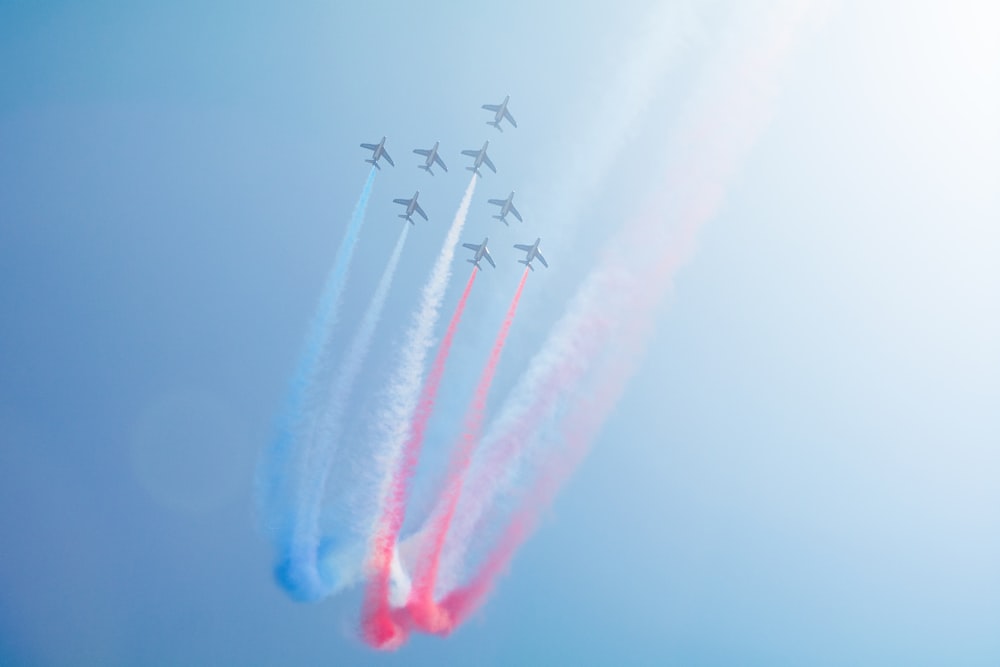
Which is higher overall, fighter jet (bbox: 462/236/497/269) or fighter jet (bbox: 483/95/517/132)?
fighter jet (bbox: 483/95/517/132)

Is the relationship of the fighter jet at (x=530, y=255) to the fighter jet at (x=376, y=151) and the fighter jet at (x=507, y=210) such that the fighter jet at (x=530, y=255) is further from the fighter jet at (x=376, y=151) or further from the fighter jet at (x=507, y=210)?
the fighter jet at (x=376, y=151)

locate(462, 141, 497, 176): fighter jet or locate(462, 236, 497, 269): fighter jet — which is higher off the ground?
locate(462, 141, 497, 176): fighter jet

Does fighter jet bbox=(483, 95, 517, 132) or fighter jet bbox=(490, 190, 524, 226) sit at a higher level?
fighter jet bbox=(483, 95, 517, 132)

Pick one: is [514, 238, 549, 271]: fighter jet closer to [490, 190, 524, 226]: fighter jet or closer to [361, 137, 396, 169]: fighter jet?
[490, 190, 524, 226]: fighter jet

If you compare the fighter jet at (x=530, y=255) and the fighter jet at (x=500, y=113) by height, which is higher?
the fighter jet at (x=500, y=113)

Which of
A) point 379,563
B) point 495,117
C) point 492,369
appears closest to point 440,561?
point 379,563

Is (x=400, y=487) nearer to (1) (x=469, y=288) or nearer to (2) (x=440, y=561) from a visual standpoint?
(2) (x=440, y=561)

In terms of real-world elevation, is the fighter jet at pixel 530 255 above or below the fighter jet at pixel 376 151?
below

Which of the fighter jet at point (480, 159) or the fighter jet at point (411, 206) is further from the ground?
the fighter jet at point (480, 159)

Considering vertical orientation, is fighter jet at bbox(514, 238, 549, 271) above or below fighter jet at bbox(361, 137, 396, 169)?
below

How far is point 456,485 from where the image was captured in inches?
1214

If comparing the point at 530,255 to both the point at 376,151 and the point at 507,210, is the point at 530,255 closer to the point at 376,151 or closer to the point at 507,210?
the point at 507,210

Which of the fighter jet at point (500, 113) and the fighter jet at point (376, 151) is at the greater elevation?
the fighter jet at point (500, 113)

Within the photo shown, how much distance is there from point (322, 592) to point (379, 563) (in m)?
3.52
